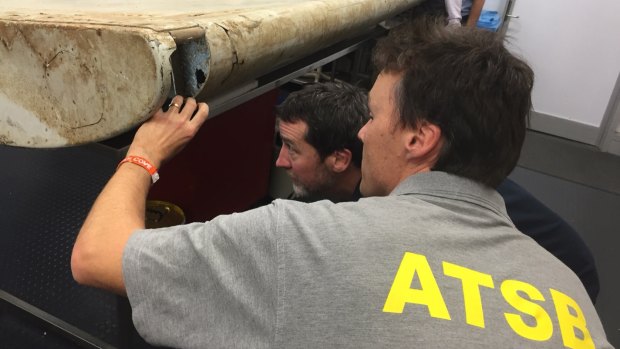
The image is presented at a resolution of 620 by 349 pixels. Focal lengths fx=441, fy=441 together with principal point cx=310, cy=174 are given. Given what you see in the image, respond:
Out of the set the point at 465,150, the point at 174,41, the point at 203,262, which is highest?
the point at 174,41

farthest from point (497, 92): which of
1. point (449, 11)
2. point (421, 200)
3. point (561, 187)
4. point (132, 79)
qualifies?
point (561, 187)

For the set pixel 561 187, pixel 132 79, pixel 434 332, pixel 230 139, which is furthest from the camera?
pixel 561 187

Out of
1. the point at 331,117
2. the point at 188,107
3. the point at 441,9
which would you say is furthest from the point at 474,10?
the point at 188,107

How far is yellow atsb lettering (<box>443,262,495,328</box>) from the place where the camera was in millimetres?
473

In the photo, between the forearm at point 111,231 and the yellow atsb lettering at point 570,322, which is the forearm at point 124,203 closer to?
the forearm at point 111,231

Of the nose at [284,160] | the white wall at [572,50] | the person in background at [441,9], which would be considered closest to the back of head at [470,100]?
the nose at [284,160]

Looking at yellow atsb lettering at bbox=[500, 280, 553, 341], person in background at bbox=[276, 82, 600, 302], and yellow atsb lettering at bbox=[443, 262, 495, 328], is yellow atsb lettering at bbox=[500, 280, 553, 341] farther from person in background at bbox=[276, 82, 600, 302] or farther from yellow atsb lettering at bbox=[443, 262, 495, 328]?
person in background at bbox=[276, 82, 600, 302]

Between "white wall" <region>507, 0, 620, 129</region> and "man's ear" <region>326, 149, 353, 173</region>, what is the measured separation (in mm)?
2327

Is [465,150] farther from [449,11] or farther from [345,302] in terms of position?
[449,11]

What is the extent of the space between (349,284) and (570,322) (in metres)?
0.28

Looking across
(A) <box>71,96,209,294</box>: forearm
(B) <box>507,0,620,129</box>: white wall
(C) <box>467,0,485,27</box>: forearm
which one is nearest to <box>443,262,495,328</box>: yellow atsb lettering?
(A) <box>71,96,209,294</box>: forearm

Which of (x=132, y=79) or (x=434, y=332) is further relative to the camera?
(x=132, y=79)

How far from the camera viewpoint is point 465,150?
0.67 meters

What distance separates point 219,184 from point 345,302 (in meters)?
1.47
